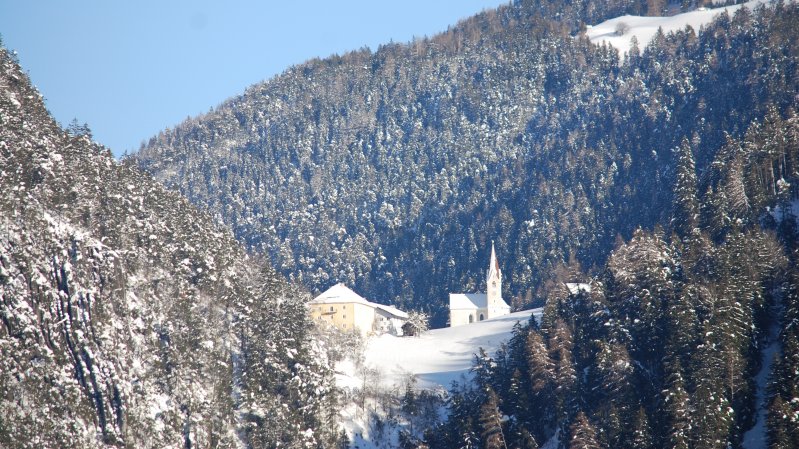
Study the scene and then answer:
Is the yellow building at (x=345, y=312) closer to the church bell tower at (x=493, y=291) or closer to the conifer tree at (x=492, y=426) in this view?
the church bell tower at (x=493, y=291)

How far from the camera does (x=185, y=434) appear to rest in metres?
85.1

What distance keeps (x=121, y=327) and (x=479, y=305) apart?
2758 inches

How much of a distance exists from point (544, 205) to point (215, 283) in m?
93.2

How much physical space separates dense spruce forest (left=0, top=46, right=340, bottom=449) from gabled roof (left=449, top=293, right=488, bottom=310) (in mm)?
47609

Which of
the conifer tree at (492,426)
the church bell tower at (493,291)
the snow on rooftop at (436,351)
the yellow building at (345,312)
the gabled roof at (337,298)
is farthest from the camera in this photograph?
the church bell tower at (493,291)

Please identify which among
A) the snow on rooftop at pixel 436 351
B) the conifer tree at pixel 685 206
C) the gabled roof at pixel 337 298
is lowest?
the snow on rooftop at pixel 436 351

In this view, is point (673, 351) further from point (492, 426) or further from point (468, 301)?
point (468, 301)

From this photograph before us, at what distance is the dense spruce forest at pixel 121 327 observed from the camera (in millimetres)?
80938

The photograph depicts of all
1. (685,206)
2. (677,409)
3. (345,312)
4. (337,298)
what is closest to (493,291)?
(337,298)

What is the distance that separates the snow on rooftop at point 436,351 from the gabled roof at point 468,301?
59.4 feet

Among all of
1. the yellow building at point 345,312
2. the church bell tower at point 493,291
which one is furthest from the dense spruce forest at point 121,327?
the church bell tower at point 493,291

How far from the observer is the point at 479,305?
14775cm

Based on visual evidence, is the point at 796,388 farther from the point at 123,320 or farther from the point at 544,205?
the point at 544,205

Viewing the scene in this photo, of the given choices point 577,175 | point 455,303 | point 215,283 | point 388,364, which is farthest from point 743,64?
point 215,283
